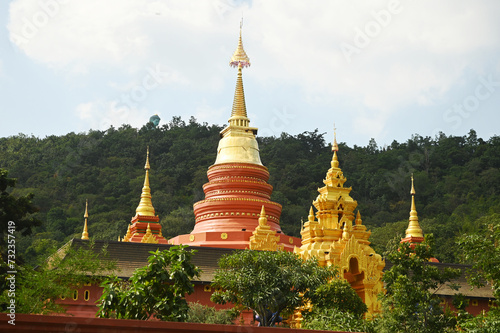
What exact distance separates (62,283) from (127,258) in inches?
289

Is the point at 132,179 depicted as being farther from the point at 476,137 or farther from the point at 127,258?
the point at 127,258

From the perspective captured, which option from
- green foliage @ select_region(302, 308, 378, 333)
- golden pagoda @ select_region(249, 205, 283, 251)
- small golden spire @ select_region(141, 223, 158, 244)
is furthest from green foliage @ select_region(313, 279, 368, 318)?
small golden spire @ select_region(141, 223, 158, 244)

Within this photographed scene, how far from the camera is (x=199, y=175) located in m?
79.0

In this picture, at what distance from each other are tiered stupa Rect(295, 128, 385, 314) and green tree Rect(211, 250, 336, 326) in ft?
14.7

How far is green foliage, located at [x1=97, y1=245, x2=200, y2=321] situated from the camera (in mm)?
18141

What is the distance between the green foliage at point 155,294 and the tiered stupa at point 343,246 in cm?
1140

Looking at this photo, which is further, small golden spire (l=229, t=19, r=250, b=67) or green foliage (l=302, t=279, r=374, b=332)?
small golden spire (l=229, t=19, r=250, b=67)

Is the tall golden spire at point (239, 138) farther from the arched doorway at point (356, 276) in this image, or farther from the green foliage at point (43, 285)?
the green foliage at point (43, 285)

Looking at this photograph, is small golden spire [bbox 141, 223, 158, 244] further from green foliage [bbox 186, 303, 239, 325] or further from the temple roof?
green foliage [bbox 186, 303, 239, 325]

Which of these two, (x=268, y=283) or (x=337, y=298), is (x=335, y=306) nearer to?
(x=337, y=298)

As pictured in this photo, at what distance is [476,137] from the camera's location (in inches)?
3403

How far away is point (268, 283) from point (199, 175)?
5516cm

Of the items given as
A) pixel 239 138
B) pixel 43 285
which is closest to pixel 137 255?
pixel 43 285

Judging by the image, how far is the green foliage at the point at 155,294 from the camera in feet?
59.5
